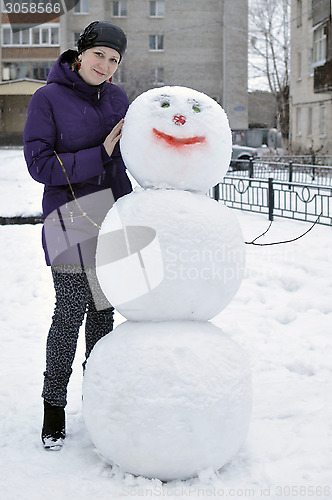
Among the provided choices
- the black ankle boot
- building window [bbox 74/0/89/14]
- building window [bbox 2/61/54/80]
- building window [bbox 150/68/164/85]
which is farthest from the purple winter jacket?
building window [bbox 74/0/89/14]

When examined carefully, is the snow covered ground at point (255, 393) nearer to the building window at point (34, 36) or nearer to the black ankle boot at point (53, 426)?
the black ankle boot at point (53, 426)

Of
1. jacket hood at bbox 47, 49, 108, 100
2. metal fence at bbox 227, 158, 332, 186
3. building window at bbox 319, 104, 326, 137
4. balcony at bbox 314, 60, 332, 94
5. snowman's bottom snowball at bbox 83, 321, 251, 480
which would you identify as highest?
balcony at bbox 314, 60, 332, 94

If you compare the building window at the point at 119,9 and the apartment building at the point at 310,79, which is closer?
the apartment building at the point at 310,79

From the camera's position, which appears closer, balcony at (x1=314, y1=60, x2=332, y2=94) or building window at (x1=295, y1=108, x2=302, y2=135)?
→ balcony at (x1=314, y1=60, x2=332, y2=94)

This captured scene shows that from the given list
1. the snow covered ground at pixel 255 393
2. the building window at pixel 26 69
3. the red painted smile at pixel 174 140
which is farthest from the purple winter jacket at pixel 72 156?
the building window at pixel 26 69

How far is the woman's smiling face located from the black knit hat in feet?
0.07

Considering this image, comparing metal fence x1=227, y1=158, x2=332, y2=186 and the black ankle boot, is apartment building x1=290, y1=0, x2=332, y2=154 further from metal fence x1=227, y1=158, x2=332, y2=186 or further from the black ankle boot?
the black ankle boot

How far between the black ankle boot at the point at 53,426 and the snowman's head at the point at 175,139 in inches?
47.0

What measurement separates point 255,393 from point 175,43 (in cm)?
3505

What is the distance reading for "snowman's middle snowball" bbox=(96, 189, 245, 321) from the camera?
2400 mm

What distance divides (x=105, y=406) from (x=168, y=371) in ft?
1.05

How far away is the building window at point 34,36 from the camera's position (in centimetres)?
3478

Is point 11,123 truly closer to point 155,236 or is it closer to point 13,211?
point 13,211

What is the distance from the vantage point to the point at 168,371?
7.73 feet
